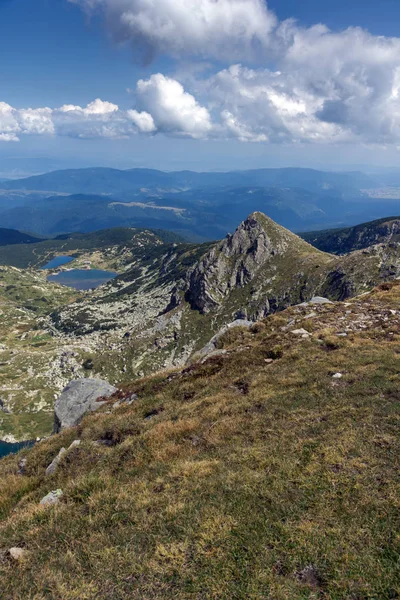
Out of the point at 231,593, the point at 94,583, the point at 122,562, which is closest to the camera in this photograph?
the point at 231,593

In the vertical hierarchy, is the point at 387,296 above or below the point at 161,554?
above

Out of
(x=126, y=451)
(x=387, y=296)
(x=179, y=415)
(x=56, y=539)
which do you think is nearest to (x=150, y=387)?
(x=179, y=415)

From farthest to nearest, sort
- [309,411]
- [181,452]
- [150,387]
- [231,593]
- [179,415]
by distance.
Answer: [150,387] → [179,415] → [309,411] → [181,452] → [231,593]

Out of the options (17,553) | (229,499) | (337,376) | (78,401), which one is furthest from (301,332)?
(17,553)

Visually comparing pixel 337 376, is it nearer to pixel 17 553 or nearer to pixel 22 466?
pixel 17 553

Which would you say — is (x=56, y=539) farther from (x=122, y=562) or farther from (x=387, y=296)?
(x=387, y=296)
